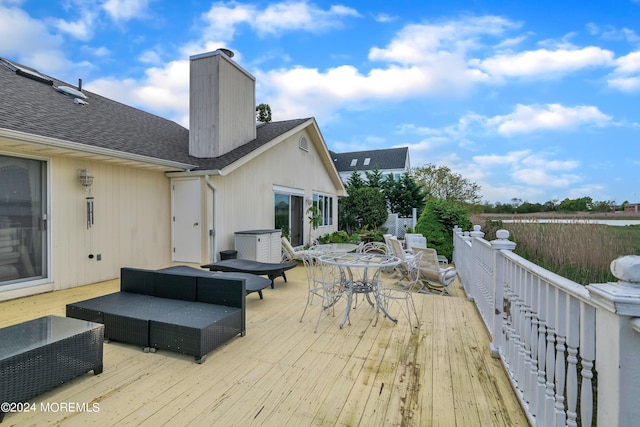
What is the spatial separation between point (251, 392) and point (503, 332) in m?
2.30

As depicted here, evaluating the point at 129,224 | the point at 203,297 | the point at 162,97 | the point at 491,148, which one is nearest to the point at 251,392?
the point at 203,297

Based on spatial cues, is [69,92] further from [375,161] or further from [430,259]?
[375,161]

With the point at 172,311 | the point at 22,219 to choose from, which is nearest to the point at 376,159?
the point at 22,219

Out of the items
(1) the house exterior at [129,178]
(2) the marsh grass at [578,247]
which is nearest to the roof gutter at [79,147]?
(1) the house exterior at [129,178]

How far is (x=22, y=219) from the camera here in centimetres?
492

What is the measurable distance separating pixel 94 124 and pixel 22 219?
104 inches

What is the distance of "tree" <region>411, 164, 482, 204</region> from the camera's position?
24.7 meters

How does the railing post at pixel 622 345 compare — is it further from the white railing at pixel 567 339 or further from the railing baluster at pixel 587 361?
the railing baluster at pixel 587 361

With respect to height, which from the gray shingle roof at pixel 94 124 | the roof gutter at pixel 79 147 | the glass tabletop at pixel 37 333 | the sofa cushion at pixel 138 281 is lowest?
the glass tabletop at pixel 37 333

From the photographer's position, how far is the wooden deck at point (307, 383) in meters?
2.06

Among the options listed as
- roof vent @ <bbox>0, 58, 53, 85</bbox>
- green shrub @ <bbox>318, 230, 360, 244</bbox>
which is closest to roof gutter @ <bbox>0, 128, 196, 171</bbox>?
roof vent @ <bbox>0, 58, 53, 85</bbox>

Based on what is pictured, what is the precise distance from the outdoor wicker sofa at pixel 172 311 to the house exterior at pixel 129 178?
258 centimetres

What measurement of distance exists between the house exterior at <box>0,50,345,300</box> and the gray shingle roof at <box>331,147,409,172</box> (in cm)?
1799

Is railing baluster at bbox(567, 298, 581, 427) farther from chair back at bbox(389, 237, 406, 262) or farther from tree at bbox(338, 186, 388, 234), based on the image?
tree at bbox(338, 186, 388, 234)
